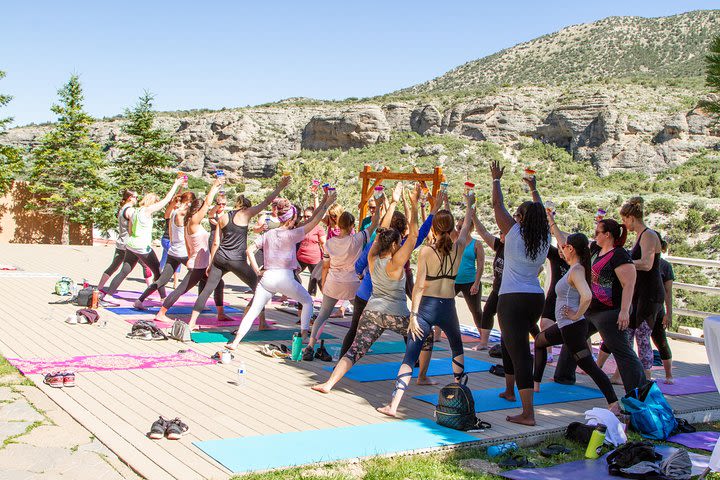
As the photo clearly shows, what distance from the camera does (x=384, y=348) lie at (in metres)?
9.17

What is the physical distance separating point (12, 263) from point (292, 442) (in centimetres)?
1414

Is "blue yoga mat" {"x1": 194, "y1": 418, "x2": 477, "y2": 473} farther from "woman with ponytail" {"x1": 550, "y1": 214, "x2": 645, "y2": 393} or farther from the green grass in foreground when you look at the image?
"woman with ponytail" {"x1": 550, "y1": 214, "x2": 645, "y2": 393}

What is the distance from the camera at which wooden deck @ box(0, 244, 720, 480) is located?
16.2ft

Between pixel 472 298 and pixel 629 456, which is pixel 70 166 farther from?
pixel 629 456

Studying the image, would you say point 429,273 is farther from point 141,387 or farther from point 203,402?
point 141,387

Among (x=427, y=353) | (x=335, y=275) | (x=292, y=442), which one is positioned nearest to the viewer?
(x=292, y=442)

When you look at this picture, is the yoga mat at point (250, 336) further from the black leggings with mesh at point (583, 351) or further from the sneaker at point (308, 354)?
the black leggings with mesh at point (583, 351)

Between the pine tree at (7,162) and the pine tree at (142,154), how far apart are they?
3544 mm

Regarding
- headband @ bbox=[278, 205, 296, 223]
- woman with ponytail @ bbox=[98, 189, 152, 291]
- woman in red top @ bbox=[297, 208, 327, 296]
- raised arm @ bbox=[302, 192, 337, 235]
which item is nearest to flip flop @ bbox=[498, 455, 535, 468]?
raised arm @ bbox=[302, 192, 337, 235]

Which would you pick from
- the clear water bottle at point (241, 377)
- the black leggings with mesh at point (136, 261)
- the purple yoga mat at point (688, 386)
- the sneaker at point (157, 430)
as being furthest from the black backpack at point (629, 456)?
the black leggings with mesh at point (136, 261)

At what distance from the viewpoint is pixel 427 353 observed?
7.20 m

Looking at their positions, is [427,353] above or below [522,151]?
below

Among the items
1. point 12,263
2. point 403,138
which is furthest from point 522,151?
point 12,263

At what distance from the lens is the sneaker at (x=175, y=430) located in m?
5.00
